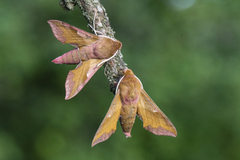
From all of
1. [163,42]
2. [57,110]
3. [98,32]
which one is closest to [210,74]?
[163,42]

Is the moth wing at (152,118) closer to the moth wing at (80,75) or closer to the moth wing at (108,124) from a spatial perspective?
the moth wing at (108,124)

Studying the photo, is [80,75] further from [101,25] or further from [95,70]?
[101,25]

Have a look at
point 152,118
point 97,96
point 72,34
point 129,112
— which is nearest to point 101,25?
point 72,34

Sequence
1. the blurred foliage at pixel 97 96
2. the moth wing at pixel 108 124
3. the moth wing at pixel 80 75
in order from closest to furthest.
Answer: the moth wing at pixel 80 75 → the moth wing at pixel 108 124 → the blurred foliage at pixel 97 96

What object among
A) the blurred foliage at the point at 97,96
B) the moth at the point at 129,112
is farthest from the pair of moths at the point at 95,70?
the blurred foliage at the point at 97,96

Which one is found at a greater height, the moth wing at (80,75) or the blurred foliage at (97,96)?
the moth wing at (80,75)

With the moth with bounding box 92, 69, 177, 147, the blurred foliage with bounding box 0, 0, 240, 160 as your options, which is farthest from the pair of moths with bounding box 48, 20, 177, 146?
the blurred foliage with bounding box 0, 0, 240, 160

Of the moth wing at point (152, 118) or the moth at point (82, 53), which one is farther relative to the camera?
the moth wing at point (152, 118)
